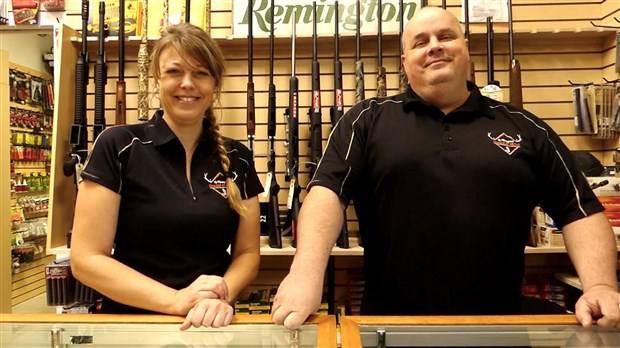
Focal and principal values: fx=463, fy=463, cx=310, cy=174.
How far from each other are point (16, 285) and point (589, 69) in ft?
14.5

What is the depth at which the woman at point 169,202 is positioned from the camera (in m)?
1.09

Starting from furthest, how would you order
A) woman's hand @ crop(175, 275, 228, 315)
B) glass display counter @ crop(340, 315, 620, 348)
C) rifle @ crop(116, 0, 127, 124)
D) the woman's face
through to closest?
rifle @ crop(116, 0, 127, 124)
the woman's face
woman's hand @ crop(175, 275, 228, 315)
glass display counter @ crop(340, 315, 620, 348)

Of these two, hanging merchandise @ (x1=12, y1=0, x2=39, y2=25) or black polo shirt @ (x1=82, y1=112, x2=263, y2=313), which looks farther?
hanging merchandise @ (x1=12, y1=0, x2=39, y2=25)

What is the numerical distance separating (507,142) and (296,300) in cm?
74

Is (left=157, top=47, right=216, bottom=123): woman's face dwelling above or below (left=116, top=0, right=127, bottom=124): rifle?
below

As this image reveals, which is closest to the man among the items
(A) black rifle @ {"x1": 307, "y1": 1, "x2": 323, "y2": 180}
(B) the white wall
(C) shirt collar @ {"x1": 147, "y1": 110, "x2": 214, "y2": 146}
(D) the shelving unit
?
(C) shirt collar @ {"x1": 147, "y1": 110, "x2": 214, "y2": 146}

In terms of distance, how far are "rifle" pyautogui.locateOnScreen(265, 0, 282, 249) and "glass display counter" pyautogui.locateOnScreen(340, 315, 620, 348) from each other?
1.31 m

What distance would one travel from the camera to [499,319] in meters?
0.84

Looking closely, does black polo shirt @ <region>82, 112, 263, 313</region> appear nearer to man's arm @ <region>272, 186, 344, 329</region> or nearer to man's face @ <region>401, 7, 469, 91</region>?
man's arm @ <region>272, 186, 344, 329</region>

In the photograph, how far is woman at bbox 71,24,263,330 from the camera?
42.8 inches

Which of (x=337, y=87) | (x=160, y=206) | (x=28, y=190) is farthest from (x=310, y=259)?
(x=28, y=190)

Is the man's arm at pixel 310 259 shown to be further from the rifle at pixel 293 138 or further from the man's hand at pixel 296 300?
the rifle at pixel 293 138

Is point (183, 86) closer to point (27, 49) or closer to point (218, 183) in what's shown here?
point (218, 183)

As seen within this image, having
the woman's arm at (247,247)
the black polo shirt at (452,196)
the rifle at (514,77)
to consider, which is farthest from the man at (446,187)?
the rifle at (514,77)
